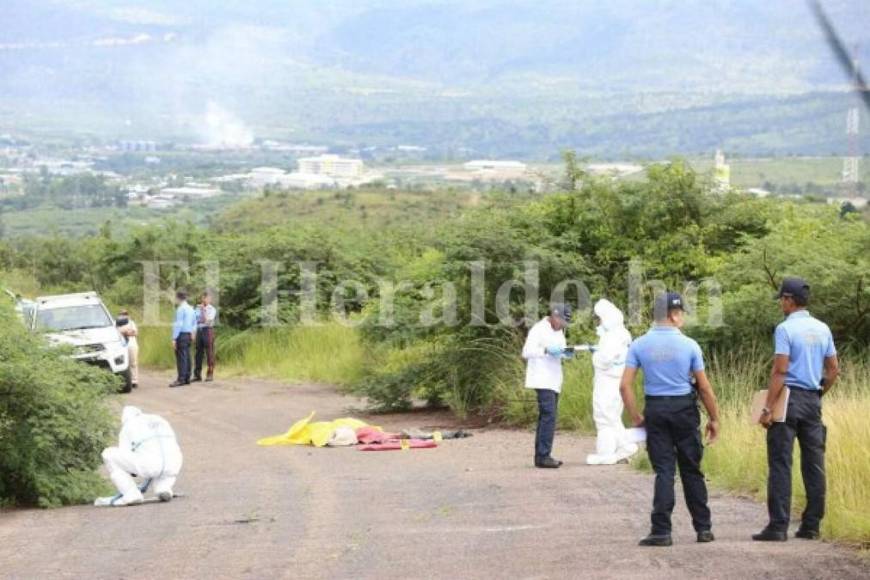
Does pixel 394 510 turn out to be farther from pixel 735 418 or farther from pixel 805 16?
pixel 805 16

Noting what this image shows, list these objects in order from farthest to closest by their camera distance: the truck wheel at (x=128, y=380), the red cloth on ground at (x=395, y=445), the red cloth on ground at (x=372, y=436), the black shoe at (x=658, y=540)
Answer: the truck wheel at (x=128, y=380)
the red cloth on ground at (x=372, y=436)
the red cloth on ground at (x=395, y=445)
the black shoe at (x=658, y=540)

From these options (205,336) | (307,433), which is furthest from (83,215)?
(307,433)

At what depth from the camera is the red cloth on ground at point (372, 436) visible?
2059 centimetres

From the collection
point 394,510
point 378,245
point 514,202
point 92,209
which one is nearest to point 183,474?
point 394,510

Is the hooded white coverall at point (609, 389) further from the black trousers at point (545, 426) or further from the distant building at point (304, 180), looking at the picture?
the distant building at point (304, 180)

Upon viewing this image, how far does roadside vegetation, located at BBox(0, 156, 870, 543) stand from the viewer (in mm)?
18189

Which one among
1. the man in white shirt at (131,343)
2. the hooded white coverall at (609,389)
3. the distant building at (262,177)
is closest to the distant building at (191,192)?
the distant building at (262,177)

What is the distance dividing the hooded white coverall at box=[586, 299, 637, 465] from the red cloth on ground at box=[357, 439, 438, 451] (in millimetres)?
3062

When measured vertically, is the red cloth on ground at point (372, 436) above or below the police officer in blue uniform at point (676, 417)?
below

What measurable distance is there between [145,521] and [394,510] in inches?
84.4

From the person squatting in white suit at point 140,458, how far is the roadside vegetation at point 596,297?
518 cm

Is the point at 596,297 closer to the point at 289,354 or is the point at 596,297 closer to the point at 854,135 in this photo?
the point at 289,354

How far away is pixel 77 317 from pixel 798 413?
2352cm

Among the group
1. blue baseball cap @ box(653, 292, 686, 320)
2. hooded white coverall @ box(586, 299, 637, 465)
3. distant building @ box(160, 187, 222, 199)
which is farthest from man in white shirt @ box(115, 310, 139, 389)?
distant building @ box(160, 187, 222, 199)
